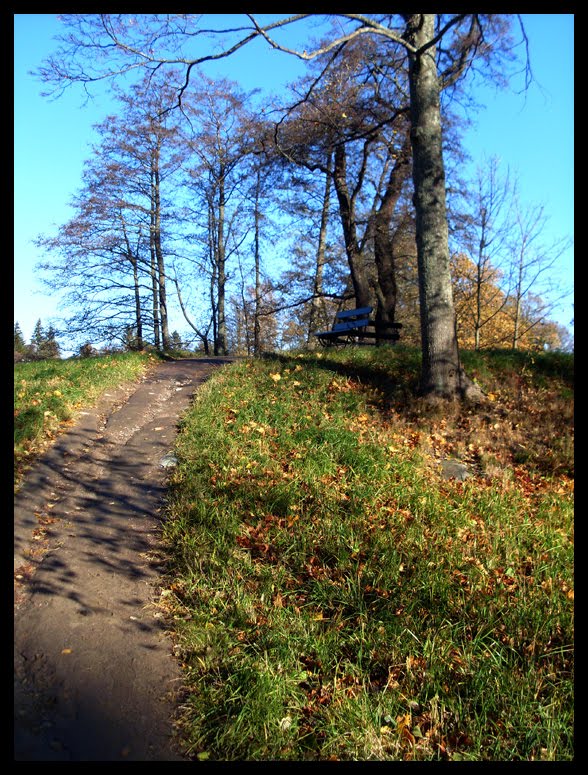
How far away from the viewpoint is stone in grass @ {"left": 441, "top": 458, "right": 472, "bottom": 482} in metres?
5.93

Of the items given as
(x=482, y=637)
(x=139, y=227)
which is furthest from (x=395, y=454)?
(x=139, y=227)

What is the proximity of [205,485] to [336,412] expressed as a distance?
106 inches

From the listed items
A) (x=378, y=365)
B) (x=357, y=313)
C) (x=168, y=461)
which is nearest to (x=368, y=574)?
(x=168, y=461)

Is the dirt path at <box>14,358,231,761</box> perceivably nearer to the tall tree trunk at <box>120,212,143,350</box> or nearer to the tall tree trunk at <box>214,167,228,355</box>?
the tall tree trunk at <box>120,212,143,350</box>

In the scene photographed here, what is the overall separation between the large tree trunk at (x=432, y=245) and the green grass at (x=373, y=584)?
26.0 inches

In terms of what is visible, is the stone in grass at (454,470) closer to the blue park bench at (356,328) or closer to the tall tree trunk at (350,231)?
the blue park bench at (356,328)

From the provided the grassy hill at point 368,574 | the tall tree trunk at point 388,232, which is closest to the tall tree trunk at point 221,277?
the tall tree trunk at point 388,232

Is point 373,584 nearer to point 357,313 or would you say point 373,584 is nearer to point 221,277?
point 357,313

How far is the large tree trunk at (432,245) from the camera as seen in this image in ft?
25.2

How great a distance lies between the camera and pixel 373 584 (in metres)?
3.97

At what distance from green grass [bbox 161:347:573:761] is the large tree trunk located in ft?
2.17

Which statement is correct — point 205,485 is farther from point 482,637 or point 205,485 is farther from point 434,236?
point 434,236

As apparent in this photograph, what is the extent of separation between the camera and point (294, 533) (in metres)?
4.56
